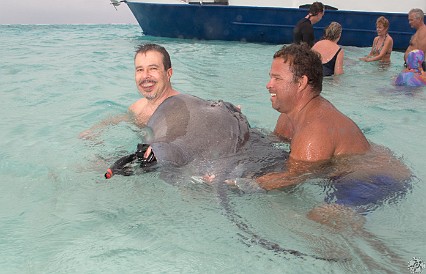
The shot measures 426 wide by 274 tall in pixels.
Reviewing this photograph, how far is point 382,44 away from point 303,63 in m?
7.59

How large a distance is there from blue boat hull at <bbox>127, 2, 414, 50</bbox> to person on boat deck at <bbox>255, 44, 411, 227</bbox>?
10495 millimetres

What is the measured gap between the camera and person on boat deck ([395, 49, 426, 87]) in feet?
25.0

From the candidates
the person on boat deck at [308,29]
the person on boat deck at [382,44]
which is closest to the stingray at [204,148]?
the person on boat deck at [308,29]

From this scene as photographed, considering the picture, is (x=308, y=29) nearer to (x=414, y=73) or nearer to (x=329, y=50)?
(x=329, y=50)

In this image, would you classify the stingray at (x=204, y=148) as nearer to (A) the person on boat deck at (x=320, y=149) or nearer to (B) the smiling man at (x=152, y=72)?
(A) the person on boat deck at (x=320, y=149)

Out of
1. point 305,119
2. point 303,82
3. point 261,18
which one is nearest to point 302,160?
point 305,119

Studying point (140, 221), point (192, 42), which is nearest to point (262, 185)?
point (140, 221)

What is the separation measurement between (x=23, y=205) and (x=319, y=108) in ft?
7.60

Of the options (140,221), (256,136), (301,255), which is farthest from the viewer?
(256,136)

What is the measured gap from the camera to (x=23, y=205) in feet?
11.4

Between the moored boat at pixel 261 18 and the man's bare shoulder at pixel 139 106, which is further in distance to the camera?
the moored boat at pixel 261 18

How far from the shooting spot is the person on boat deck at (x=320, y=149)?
10.2 ft

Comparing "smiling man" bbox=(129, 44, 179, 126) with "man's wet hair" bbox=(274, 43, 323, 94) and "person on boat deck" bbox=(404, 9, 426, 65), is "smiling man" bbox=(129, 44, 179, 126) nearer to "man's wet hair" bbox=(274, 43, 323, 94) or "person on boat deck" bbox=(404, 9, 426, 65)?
"man's wet hair" bbox=(274, 43, 323, 94)

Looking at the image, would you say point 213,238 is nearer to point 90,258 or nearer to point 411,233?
point 90,258
